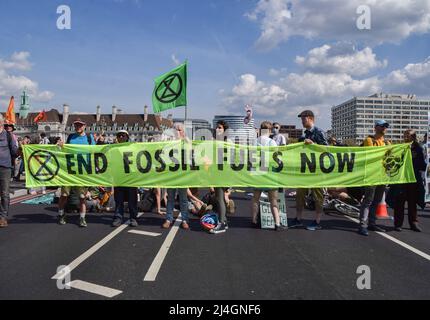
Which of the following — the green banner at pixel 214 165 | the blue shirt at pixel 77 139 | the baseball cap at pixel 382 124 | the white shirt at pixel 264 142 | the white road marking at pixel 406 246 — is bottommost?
the white road marking at pixel 406 246

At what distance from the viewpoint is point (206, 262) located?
4.92 meters

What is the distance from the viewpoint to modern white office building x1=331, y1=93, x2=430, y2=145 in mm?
124000

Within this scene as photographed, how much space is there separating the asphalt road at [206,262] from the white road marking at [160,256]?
1 centimetres

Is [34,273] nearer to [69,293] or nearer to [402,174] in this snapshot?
[69,293]

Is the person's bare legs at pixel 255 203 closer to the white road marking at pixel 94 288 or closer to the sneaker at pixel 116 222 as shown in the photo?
the sneaker at pixel 116 222

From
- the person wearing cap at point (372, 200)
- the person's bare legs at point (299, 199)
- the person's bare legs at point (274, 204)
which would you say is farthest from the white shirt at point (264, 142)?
the person wearing cap at point (372, 200)

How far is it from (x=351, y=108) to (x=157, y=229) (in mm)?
133189

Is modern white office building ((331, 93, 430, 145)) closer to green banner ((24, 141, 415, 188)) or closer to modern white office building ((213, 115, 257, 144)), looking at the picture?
modern white office building ((213, 115, 257, 144))

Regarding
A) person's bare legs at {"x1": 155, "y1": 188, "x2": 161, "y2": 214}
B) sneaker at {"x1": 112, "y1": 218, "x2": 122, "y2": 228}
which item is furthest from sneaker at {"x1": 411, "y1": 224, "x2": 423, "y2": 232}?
sneaker at {"x1": 112, "y1": 218, "x2": 122, "y2": 228}

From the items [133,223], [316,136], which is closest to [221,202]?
[133,223]

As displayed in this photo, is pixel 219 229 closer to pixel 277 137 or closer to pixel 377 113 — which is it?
pixel 277 137

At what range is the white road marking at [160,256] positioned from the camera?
4.40 m
